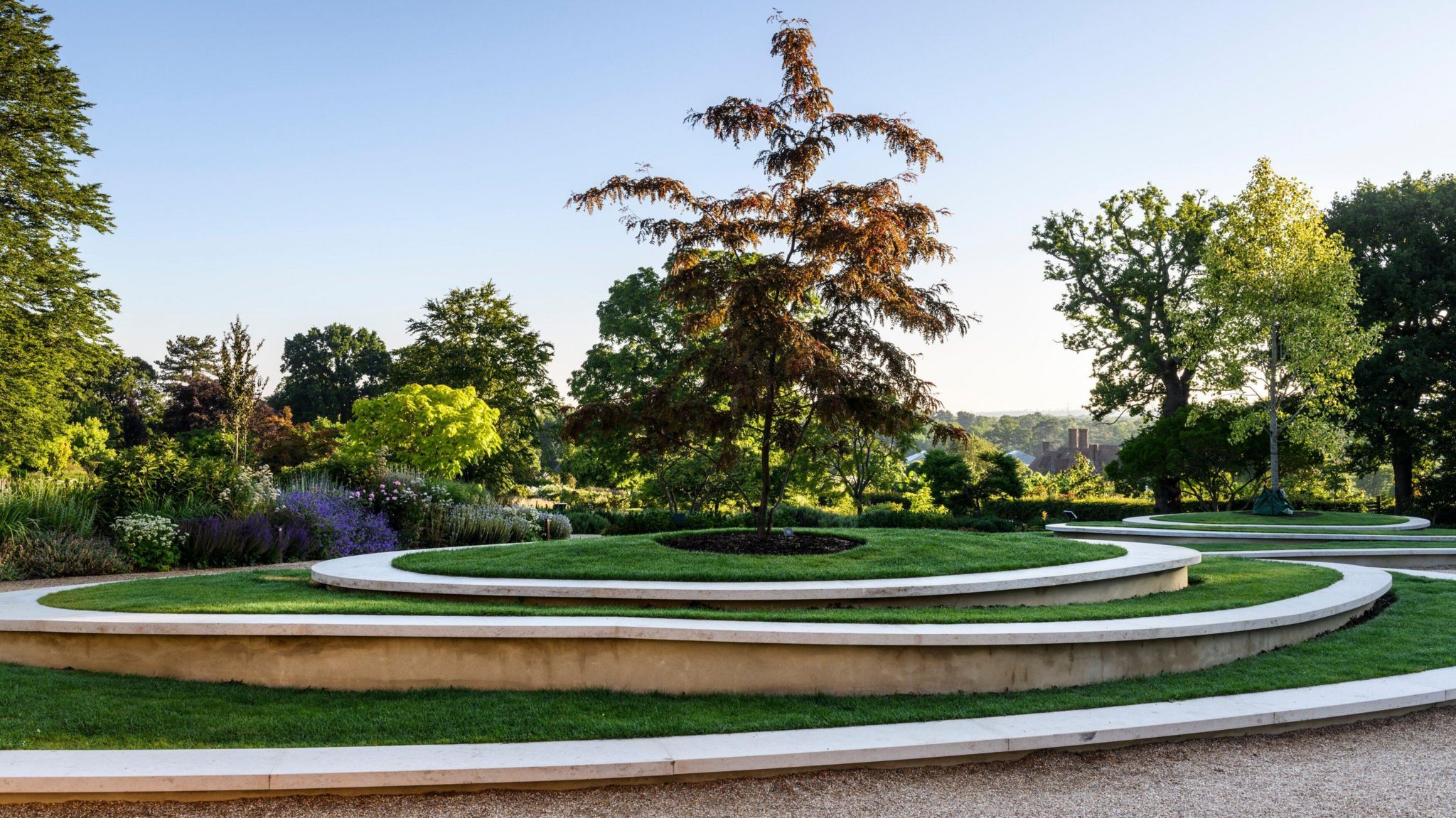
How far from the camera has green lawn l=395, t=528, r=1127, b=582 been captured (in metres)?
7.48

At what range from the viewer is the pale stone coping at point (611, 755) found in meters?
3.96

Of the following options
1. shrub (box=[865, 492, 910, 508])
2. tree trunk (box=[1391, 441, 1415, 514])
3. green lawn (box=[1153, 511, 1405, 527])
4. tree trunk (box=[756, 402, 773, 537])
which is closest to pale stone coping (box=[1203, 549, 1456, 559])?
green lawn (box=[1153, 511, 1405, 527])

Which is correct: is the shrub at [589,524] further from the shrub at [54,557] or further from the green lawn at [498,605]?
the green lawn at [498,605]

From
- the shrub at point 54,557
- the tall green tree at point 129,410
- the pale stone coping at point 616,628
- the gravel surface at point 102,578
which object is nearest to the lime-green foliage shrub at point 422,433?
the gravel surface at point 102,578

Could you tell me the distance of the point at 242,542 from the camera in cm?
1166

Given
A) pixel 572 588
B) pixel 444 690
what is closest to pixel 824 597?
pixel 572 588

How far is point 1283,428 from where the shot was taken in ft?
68.4

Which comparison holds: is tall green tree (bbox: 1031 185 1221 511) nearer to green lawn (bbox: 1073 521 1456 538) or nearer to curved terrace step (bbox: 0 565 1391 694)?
green lawn (bbox: 1073 521 1456 538)

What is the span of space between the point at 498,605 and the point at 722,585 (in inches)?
69.0

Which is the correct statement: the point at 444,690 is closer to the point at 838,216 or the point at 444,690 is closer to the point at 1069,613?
the point at 1069,613

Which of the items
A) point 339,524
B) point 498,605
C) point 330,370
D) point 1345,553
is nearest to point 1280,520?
point 1345,553

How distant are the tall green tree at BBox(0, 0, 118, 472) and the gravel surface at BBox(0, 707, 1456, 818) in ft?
79.9

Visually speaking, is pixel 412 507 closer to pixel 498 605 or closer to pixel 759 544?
pixel 759 544

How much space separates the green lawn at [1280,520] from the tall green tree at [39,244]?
27826mm
